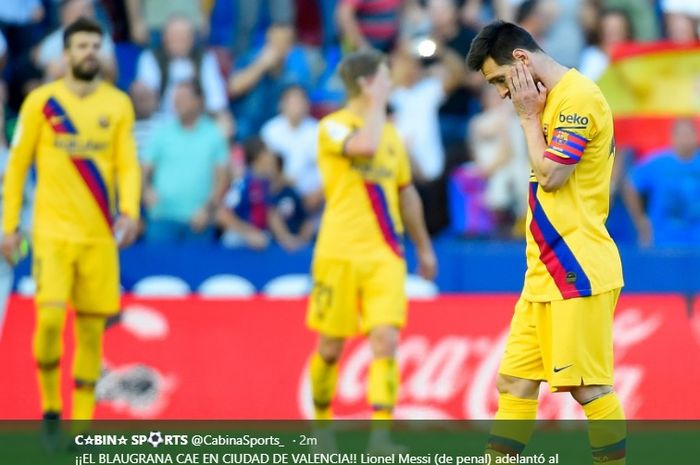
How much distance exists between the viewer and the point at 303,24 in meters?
14.6

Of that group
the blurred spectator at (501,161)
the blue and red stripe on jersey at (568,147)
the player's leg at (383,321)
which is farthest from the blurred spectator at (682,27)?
the blue and red stripe on jersey at (568,147)

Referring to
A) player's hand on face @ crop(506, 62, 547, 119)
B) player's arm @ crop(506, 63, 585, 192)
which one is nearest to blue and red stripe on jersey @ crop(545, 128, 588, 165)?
player's arm @ crop(506, 63, 585, 192)

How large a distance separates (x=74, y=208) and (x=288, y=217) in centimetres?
312

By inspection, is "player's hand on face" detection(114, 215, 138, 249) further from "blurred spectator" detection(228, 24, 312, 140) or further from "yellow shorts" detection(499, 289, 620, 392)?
"blurred spectator" detection(228, 24, 312, 140)

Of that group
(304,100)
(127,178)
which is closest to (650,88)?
(304,100)

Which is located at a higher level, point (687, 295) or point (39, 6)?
point (39, 6)

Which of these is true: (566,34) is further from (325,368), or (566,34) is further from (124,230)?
(124,230)

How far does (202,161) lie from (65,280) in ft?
10.9

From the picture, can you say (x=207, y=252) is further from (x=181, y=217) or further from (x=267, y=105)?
(x=267, y=105)

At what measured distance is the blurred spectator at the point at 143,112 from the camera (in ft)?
42.8

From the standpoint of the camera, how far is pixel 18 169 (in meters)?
9.27

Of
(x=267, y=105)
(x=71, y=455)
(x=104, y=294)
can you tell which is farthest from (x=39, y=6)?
(x=71, y=455)

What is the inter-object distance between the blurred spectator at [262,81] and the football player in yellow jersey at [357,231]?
447 centimetres

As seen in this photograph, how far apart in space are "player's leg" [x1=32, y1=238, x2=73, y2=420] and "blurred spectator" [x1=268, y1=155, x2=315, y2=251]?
3.01m
